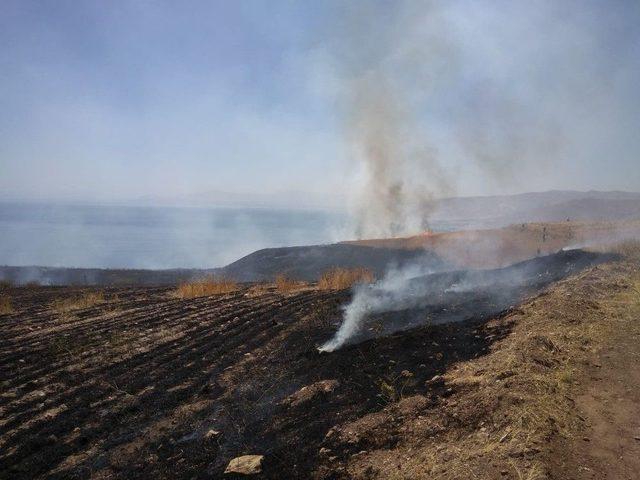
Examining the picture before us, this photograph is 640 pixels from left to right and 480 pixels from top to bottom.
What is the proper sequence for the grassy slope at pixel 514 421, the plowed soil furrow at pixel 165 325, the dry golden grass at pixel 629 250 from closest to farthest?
the grassy slope at pixel 514 421, the plowed soil furrow at pixel 165 325, the dry golden grass at pixel 629 250

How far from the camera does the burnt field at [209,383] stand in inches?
152

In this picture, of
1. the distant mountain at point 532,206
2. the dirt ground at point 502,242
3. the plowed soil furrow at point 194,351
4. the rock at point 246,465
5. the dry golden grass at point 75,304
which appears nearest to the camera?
the rock at point 246,465

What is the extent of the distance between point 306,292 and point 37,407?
741 centimetres

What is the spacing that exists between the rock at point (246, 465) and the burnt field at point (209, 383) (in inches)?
2.7

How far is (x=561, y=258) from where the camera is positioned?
11062 mm

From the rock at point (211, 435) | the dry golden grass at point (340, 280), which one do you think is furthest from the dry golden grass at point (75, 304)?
the rock at point (211, 435)

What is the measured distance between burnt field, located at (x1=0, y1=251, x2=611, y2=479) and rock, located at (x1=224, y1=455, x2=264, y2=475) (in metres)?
0.07

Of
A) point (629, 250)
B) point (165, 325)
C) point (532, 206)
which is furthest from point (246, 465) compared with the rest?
point (532, 206)

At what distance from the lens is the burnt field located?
3.86m

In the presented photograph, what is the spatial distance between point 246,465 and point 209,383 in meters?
2.48

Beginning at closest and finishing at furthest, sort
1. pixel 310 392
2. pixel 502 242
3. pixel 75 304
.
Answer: pixel 310 392, pixel 75 304, pixel 502 242

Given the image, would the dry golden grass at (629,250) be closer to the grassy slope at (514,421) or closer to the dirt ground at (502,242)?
the grassy slope at (514,421)

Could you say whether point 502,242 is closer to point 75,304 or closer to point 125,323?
point 125,323

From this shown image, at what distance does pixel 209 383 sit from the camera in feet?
18.6
